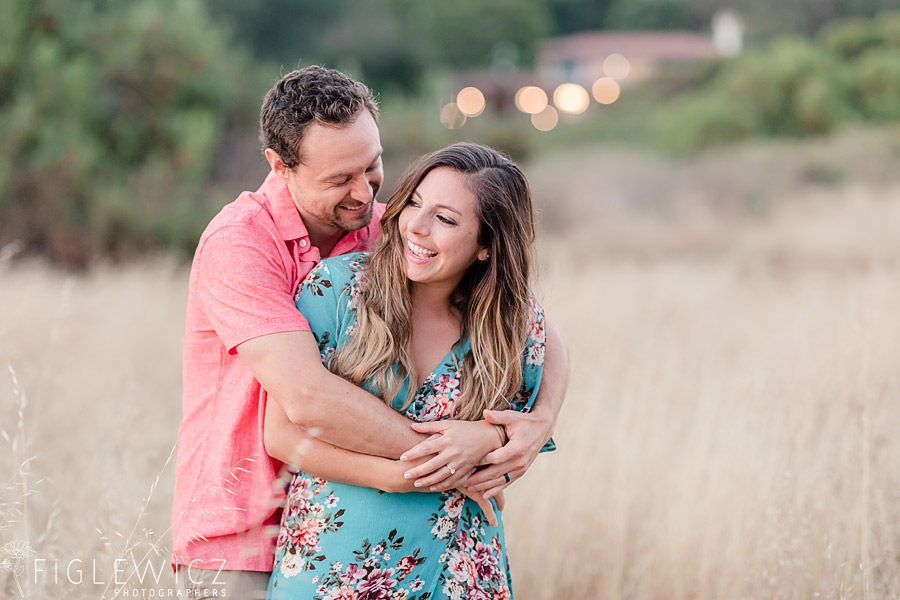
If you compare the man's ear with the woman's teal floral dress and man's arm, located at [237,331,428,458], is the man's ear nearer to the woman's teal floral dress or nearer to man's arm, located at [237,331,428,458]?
the woman's teal floral dress

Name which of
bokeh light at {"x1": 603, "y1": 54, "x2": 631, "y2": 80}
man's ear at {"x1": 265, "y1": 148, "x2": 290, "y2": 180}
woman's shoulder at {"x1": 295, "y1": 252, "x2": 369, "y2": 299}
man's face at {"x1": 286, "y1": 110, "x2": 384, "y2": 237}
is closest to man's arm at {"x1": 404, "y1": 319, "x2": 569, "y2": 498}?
woman's shoulder at {"x1": 295, "y1": 252, "x2": 369, "y2": 299}

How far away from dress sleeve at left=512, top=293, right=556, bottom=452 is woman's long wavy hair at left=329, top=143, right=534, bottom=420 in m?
0.05

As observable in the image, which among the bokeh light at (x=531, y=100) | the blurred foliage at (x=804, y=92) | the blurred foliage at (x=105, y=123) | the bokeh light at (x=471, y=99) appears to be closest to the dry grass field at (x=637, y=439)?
the blurred foliage at (x=105, y=123)

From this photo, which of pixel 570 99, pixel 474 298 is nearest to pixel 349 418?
pixel 474 298

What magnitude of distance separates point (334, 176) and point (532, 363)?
0.76m

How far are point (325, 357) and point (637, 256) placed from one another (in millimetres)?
11208

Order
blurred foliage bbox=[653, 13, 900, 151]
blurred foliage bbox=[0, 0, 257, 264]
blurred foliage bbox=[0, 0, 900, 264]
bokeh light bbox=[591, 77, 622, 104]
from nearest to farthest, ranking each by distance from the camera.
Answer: blurred foliage bbox=[0, 0, 257, 264] → blurred foliage bbox=[0, 0, 900, 264] → blurred foliage bbox=[653, 13, 900, 151] → bokeh light bbox=[591, 77, 622, 104]

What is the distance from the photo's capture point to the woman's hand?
208 cm

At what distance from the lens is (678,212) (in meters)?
15.2

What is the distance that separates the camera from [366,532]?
2.13m

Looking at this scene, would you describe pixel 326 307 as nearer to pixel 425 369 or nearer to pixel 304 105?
pixel 425 369

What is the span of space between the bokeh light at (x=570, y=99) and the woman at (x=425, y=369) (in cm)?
3622

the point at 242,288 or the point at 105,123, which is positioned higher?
the point at 105,123

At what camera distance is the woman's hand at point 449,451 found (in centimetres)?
208
